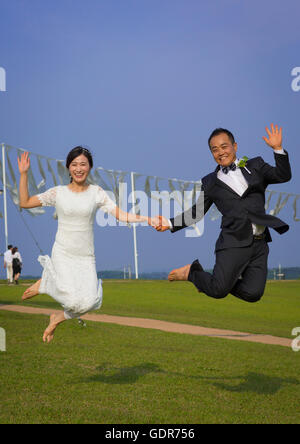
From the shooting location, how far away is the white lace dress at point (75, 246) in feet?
21.8

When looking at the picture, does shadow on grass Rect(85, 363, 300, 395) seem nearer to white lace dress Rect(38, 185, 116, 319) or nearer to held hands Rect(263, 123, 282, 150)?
white lace dress Rect(38, 185, 116, 319)

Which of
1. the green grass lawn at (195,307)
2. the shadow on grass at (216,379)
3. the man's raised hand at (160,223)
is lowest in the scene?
the green grass lawn at (195,307)

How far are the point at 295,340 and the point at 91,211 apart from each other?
1069cm

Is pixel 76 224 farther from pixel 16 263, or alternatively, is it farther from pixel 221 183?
pixel 16 263

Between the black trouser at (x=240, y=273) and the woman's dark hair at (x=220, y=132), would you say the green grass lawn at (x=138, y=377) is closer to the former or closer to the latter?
the black trouser at (x=240, y=273)

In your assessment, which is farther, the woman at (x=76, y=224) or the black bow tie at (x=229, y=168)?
the black bow tie at (x=229, y=168)

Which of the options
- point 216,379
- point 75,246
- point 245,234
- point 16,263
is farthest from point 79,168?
point 16,263

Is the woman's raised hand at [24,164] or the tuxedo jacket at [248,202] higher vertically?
the woman's raised hand at [24,164]

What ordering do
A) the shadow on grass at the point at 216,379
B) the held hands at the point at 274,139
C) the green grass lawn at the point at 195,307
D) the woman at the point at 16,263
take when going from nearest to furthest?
the held hands at the point at 274,139 → the shadow on grass at the point at 216,379 → the green grass lawn at the point at 195,307 → the woman at the point at 16,263

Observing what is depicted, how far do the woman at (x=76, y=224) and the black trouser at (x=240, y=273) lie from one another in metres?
0.97

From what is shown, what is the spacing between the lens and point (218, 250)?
22.1 ft

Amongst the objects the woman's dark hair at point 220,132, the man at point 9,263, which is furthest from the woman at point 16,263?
the woman's dark hair at point 220,132

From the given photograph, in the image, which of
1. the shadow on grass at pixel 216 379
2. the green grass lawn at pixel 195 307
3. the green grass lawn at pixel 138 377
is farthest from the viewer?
the green grass lawn at pixel 195 307
